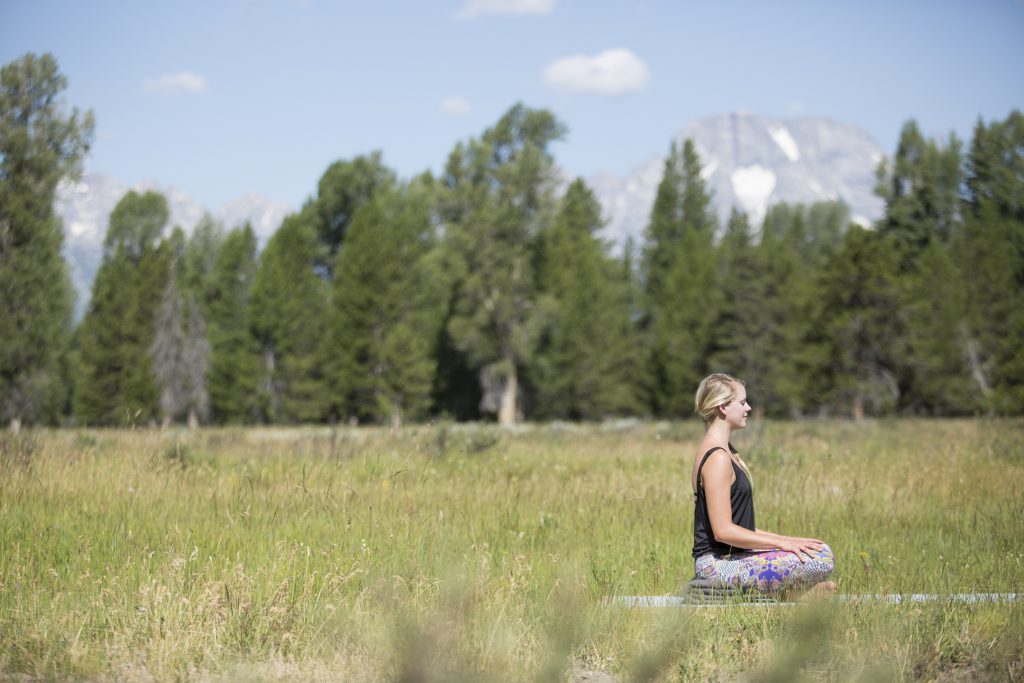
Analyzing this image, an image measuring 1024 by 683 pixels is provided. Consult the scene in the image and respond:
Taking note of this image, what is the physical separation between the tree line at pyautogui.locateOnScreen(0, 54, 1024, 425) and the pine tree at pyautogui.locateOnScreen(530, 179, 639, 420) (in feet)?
0.33

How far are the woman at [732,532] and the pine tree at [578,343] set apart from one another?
128 ft

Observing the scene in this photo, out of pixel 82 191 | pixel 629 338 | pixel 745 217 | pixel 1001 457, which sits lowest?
pixel 1001 457

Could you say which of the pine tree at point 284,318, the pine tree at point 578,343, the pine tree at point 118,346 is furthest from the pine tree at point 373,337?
the pine tree at point 118,346

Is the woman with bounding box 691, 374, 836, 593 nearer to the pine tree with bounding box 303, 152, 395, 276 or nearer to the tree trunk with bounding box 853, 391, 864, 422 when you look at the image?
the tree trunk with bounding box 853, 391, 864, 422

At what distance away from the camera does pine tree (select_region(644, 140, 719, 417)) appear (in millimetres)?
48375

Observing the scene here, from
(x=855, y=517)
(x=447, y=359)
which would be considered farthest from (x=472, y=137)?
(x=855, y=517)

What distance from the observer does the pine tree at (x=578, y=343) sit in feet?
151

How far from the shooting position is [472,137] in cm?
4406

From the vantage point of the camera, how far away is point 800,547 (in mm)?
4875

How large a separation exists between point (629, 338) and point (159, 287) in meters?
25.2

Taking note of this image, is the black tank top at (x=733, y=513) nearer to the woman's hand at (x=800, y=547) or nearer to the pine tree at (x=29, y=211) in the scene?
the woman's hand at (x=800, y=547)

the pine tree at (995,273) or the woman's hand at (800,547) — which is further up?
the pine tree at (995,273)

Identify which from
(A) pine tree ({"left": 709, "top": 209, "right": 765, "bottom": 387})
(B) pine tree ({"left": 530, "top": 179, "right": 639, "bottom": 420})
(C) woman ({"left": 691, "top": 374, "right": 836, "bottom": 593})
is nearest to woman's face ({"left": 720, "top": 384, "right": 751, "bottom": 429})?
(C) woman ({"left": 691, "top": 374, "right": 836, "bottom": 593})

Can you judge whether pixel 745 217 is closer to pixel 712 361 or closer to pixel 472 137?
pixel 712 361
